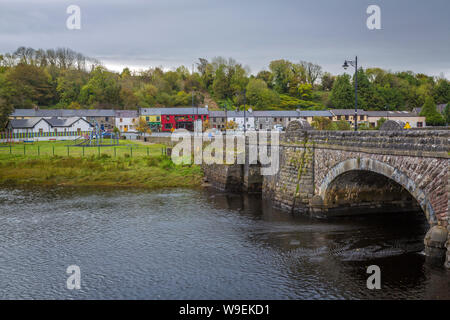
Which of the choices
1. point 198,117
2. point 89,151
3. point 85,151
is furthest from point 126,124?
point 89,151

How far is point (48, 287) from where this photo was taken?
17609 millimetres

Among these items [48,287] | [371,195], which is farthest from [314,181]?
[48,287]

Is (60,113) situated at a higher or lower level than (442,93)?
lower

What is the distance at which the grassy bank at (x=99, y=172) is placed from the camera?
1736 inches

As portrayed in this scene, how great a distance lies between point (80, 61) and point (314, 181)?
151 metres

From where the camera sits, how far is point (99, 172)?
152 ft

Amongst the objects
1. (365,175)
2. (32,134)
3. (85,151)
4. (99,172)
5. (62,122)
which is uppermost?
(62,122)

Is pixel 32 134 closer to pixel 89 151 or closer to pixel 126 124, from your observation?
pixel 126 124

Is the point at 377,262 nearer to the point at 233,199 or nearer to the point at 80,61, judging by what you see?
the point at 233,199

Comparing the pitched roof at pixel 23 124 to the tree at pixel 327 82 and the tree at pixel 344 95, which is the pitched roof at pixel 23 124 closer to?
the tree at pixel 344 95

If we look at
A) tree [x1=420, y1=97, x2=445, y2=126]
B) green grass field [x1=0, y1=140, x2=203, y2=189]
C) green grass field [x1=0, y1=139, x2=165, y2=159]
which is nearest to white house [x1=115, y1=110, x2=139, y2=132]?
green grass field [x1=0, y1=139, x2=165, y2=159]

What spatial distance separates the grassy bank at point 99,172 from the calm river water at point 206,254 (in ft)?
36.7

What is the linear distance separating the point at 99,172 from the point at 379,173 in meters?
33.1

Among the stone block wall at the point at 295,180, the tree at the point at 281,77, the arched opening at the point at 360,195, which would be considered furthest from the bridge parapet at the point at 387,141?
the tree at the point at 281,77
